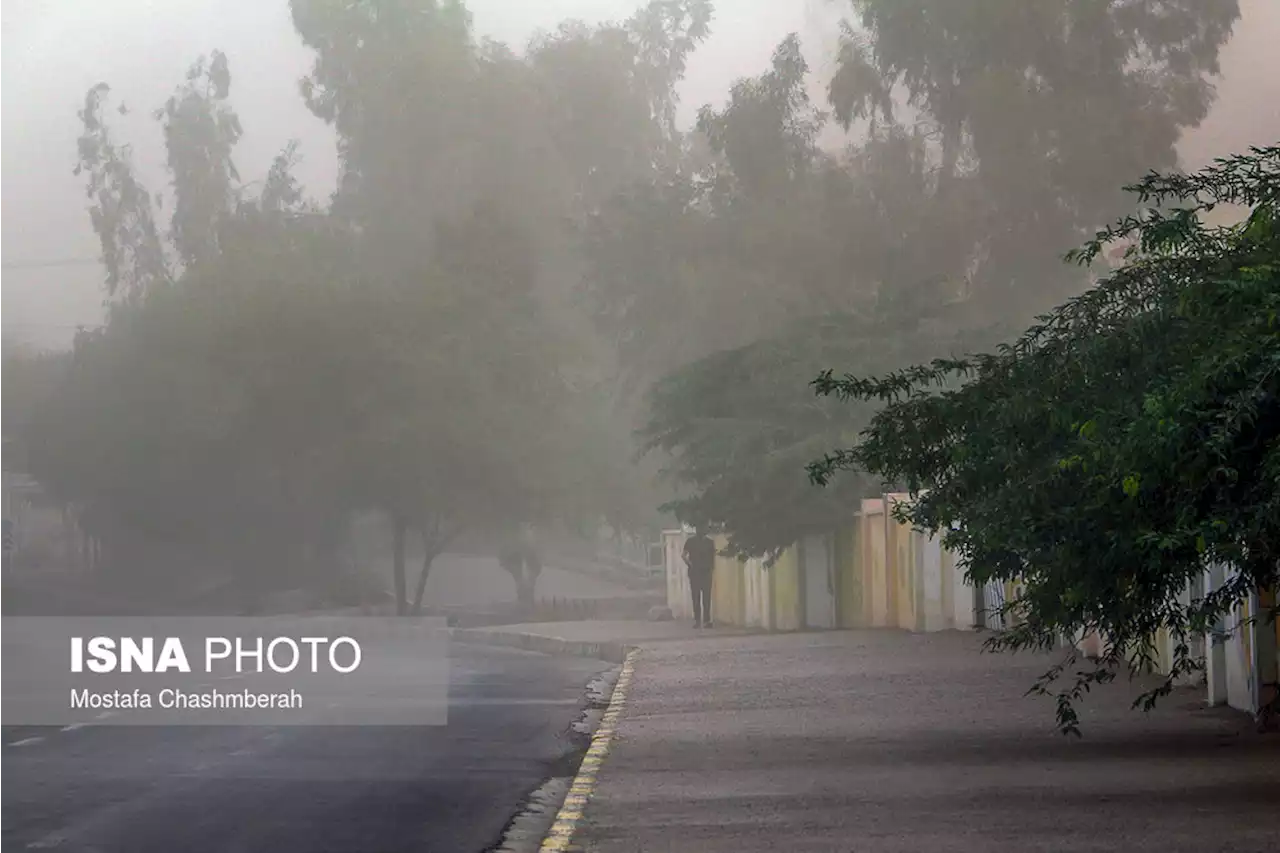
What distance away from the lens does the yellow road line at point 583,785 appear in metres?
10.1

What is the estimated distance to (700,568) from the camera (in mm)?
38250

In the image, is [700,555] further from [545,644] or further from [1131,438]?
[1131,438]

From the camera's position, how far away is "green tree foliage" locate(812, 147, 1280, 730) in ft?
29.1

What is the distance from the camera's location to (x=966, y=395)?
41.4ft

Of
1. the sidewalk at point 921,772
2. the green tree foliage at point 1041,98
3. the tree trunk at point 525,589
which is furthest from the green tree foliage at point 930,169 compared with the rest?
the sidewalk at point 921,772

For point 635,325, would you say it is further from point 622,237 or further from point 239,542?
point 239,542

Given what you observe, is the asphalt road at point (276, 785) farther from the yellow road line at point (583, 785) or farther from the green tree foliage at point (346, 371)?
the green tree foliage at point (346, 371)

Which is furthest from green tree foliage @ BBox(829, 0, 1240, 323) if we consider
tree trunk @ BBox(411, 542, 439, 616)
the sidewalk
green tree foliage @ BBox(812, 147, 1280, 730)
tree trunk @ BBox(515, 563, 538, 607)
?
green tree foliage @ BBox(812, 147, 1280, 730)

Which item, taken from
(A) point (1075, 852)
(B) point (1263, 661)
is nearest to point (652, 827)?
(A) point (1075, 852)

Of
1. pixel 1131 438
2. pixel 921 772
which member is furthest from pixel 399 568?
pixel 1131 438

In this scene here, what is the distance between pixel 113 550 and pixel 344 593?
17324 millimetres

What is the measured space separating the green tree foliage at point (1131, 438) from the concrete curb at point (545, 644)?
57.4 feet

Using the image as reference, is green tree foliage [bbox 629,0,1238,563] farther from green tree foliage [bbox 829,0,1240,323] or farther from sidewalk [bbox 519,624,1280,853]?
sidewalk [bbox 519,624,1280,853]

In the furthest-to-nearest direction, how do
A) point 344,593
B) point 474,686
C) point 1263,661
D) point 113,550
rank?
point 113,550 → point 344,593 → point 474,686 → point 1263,661
